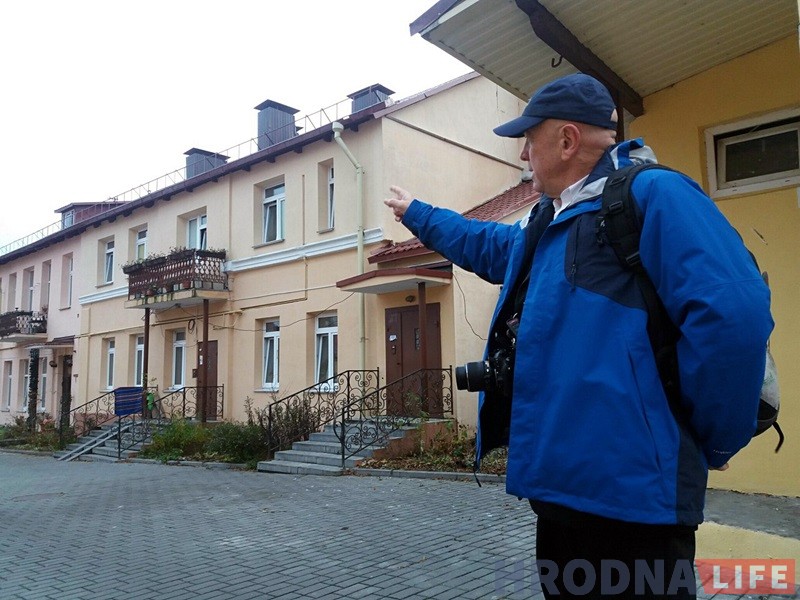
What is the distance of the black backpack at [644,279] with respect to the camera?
1.49 meters

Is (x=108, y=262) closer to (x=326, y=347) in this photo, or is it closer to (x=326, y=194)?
(x=326, y=194)

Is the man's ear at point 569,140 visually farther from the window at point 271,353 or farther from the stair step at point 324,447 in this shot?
the window at point 271,353

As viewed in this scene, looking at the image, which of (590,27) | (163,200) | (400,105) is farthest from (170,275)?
(590,27)

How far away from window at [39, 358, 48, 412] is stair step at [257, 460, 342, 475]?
17457mm

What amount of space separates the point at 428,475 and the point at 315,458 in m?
2.60

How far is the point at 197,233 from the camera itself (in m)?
18.8

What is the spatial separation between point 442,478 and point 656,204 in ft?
27.3

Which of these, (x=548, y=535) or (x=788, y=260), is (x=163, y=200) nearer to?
(x=788, y=260)

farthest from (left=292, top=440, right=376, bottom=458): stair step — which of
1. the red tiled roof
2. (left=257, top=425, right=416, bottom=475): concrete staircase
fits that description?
the red tiled roof

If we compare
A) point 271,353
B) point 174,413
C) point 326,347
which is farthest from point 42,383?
point 326,347

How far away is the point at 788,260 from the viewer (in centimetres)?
559

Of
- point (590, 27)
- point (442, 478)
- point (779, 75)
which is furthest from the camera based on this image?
point (442, 478)

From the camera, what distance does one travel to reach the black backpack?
58.6 inches

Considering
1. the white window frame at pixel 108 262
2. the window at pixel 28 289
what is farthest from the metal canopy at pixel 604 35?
the window at pixel 28 289
